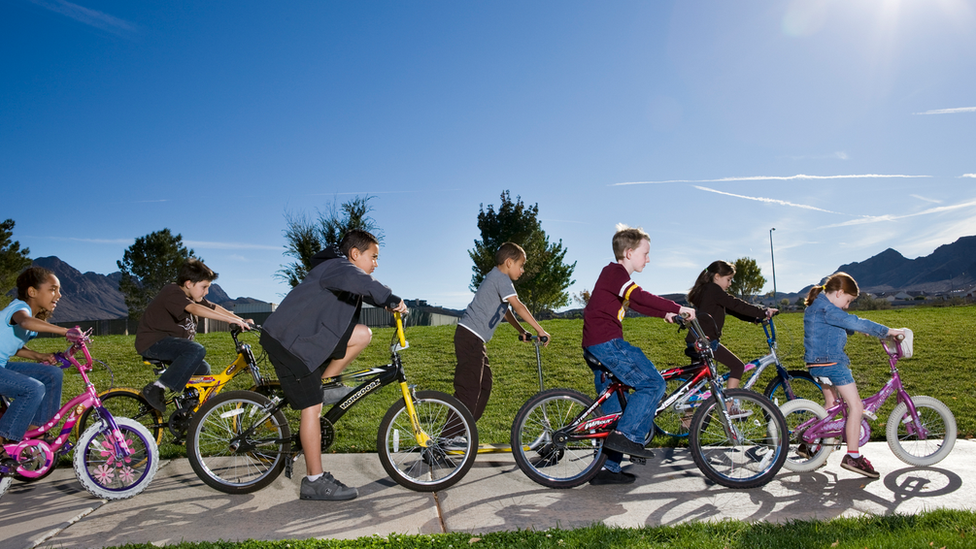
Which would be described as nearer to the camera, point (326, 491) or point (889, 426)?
point (326, 491)

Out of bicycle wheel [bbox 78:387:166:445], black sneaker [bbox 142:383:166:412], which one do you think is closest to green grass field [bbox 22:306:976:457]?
bicycle wheel [bbox 78:387:166:445]

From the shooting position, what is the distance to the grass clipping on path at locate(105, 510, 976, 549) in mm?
3604

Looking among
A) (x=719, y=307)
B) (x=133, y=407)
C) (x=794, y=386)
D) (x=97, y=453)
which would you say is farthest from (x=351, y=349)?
(x=794, y=386)

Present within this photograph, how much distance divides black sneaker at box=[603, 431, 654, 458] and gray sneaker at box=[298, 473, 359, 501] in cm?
201

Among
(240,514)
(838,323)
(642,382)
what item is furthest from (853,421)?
(240,514)

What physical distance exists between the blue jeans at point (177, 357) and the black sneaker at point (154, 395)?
0.28ft

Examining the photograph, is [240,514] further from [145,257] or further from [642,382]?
[145,257]

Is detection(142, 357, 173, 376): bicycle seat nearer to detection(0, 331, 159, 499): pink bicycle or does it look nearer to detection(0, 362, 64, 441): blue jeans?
detection(0, 331, 159, 499): pink bicycle

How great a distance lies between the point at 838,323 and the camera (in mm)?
5344

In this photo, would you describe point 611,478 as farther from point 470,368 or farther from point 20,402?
point 20,402

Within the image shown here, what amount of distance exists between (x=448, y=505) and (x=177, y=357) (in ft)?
9.85

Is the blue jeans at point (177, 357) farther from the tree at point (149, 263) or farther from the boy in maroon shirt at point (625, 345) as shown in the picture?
the tree at point (149, 263)

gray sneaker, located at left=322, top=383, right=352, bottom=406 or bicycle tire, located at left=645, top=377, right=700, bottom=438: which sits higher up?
gray sneaker, located at left=322, top=383, right=352, bottom=406

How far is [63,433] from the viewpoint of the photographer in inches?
198
